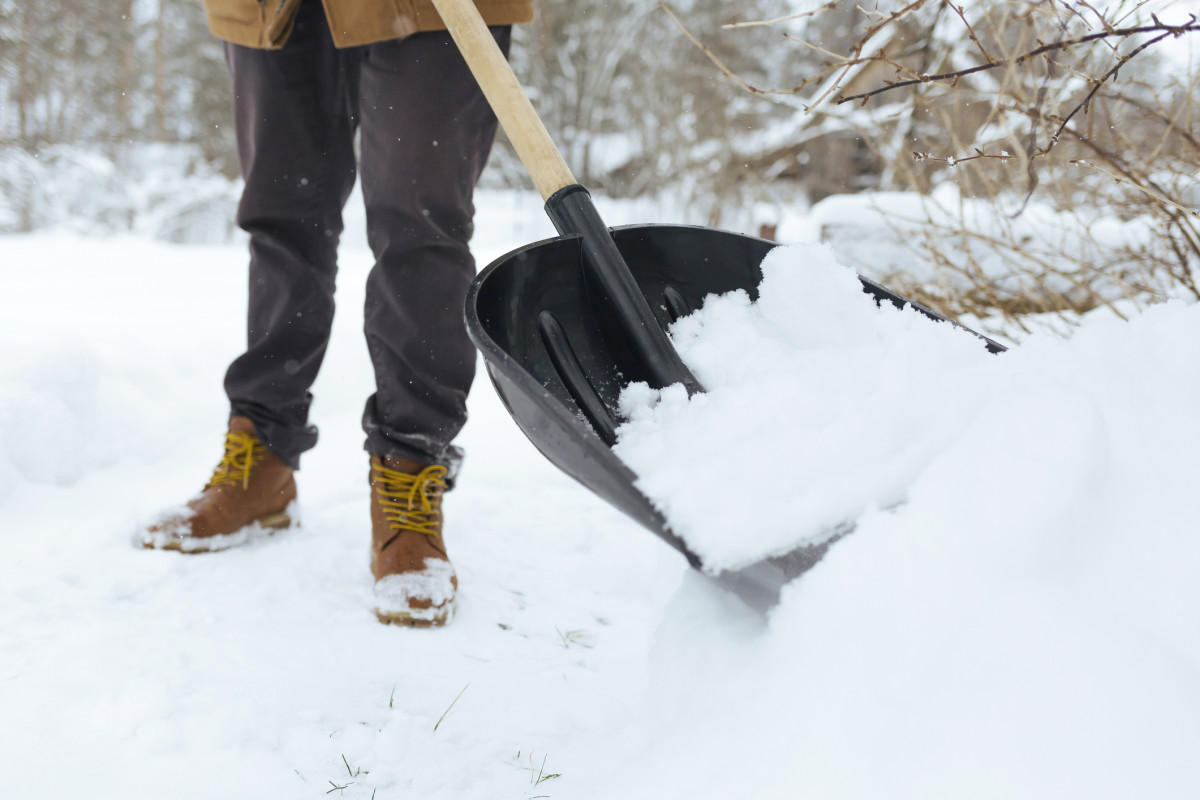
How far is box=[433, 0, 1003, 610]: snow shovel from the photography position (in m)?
0.91

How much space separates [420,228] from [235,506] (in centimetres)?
65

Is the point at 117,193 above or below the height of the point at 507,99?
below

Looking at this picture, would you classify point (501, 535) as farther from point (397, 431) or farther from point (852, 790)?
point (852, 790)

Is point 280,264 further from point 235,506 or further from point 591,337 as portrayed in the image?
point 591,337

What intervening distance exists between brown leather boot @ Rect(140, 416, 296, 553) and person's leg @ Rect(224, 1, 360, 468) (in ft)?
0.11

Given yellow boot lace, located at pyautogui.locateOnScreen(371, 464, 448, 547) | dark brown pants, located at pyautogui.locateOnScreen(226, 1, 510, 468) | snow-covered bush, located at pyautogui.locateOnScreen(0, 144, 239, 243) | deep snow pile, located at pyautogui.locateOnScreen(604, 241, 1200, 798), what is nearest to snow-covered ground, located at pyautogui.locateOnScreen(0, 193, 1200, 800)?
deep snow pile, located at pyautogui.locateOnScreen(604, 241, 1200, 798)

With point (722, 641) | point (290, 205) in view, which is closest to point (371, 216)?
point (290, 205)

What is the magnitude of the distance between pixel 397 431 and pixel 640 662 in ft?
1.90

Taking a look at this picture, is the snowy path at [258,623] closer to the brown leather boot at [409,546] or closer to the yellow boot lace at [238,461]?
the brown leather boot at [409,546]

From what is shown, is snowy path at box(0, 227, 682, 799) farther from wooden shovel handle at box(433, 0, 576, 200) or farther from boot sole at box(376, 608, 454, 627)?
wooden shovel handle at box(433, 0, 576, 200)

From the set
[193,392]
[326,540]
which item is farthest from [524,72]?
[326,540]

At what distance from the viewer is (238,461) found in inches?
55.9

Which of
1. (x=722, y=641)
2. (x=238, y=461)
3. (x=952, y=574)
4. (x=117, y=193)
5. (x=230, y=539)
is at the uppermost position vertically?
(x=952, y=574)

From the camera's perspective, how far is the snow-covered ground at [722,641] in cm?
52
